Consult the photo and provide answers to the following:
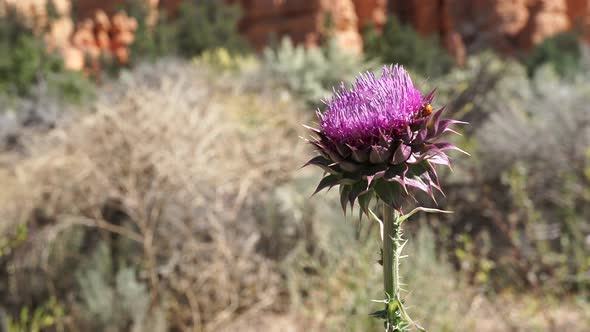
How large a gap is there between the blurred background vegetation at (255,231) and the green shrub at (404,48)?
10.8 meters

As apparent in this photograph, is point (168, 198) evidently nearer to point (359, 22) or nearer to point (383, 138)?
point (383, 138)

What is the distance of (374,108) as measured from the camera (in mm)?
1206

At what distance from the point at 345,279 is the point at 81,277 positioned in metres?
1.77

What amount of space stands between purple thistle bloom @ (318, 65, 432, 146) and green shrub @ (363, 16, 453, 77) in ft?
47.3

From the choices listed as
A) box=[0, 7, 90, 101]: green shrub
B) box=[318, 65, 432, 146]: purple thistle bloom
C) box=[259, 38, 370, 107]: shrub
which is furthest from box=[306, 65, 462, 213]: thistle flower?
box=[0, 7, 90, 101]: green shrub

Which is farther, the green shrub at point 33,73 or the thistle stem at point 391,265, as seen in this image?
the green shrub at point 33,73

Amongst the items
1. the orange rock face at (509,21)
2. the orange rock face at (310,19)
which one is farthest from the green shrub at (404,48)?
the orange rock face at (509,21)

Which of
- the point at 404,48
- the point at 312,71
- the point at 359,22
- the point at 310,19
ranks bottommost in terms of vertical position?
the point at 312,71

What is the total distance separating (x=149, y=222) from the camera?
4.00 metres

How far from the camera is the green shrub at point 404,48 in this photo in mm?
16766

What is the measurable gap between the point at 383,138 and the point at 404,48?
17367mm

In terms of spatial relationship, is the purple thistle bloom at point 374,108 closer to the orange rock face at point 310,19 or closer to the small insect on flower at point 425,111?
the small insect on flower at point 425,111

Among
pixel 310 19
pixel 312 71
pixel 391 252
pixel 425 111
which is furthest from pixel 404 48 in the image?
pixel 391 252

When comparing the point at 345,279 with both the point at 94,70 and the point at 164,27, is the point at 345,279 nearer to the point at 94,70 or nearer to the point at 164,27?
the point at 164,27
